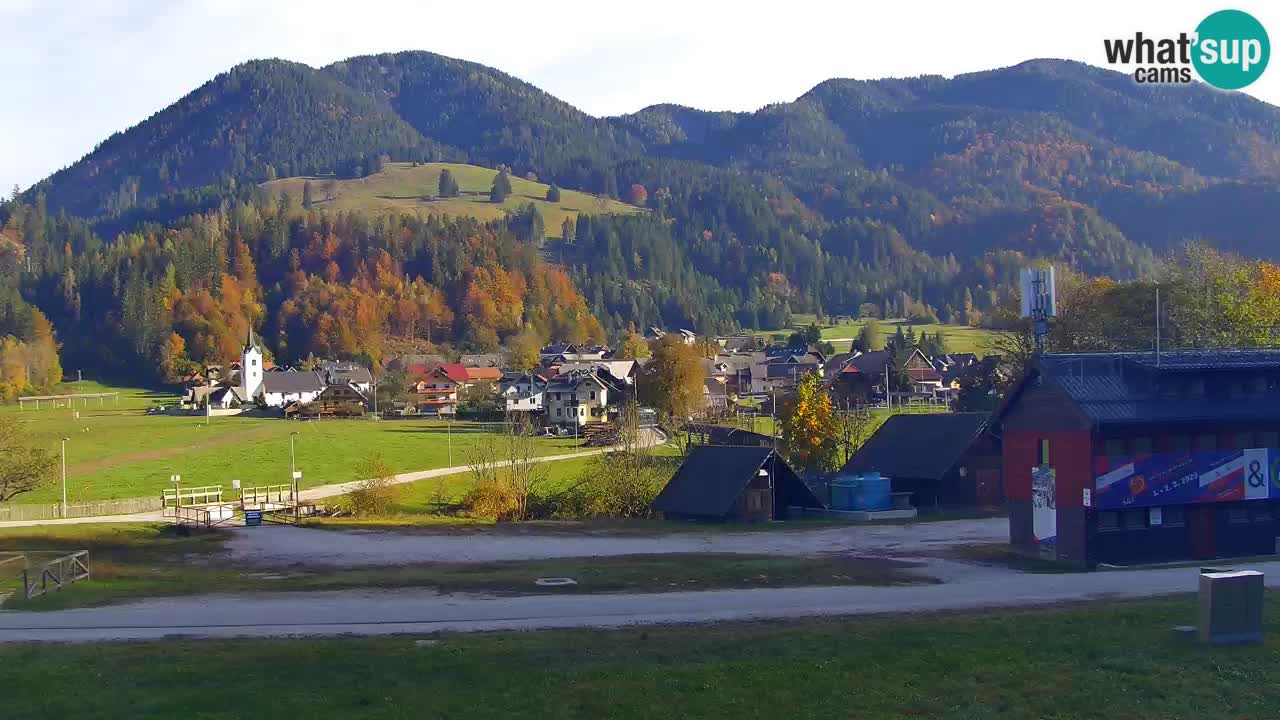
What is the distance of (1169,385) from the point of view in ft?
121

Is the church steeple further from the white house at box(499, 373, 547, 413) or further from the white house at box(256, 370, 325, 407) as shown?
the white house at box(499, 373, 547, 413)

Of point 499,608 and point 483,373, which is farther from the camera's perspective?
point 483,373

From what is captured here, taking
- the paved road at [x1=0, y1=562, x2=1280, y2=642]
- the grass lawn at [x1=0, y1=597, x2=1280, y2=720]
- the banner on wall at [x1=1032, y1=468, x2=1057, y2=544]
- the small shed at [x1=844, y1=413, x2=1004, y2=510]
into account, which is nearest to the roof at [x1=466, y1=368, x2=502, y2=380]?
the small shed at [x1=844, y1=413, x2=1004, y2=510]

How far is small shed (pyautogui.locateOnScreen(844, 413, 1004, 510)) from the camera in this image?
55.0 m

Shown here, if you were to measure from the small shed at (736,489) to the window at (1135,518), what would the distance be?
58.2 feet

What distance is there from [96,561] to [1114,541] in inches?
1175

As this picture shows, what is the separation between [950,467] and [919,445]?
2.76 meters

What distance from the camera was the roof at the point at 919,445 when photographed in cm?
5531

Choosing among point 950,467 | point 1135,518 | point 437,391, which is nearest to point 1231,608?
point 1135,518

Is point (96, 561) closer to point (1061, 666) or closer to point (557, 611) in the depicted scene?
point (557, 611)

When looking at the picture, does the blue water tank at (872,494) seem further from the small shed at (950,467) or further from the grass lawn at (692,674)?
the grass lawn at (692,674)

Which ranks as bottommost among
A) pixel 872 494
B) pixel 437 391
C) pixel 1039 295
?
pixel 872 494

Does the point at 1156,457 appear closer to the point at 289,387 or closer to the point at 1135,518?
the point at 1135,518

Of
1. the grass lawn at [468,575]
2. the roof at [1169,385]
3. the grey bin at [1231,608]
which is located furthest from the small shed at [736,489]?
the grey bin at [1231,608]
